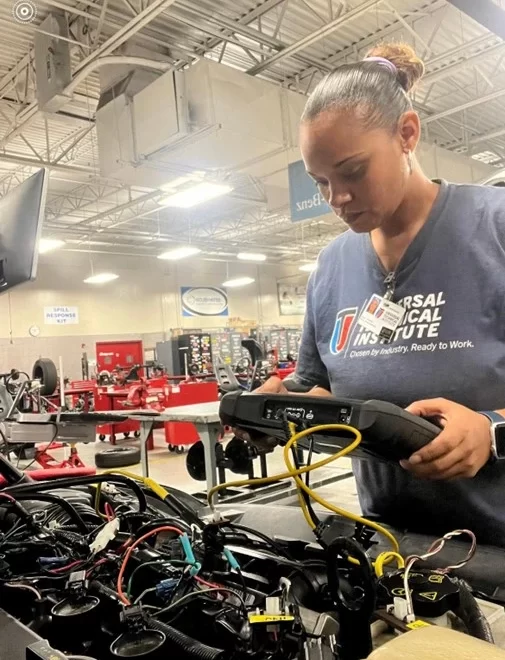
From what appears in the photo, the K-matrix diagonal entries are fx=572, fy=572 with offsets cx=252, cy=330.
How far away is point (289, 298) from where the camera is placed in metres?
18.5

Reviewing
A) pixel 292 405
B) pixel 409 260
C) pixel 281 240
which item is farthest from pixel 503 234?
pixel 281 240

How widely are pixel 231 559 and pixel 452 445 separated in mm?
333

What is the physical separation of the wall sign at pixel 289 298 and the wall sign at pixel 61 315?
22.3ft

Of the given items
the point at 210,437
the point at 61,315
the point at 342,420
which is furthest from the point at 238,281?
the point at 342,420

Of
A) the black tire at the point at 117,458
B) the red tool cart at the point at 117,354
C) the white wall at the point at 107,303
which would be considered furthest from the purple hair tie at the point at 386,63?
the red tool cart at the point at 117,354

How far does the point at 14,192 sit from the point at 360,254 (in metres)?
0.73

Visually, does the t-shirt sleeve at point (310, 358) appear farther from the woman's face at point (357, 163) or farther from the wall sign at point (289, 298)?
the wall sign at point (289, 298)

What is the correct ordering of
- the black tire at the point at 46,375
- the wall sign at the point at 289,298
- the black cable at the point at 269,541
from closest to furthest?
the black cable at the point at 269,541
the black tire at the point at 46,375
the wall sign at the point at 289,298

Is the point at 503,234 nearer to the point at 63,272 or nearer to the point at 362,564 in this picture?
the point at 362,564

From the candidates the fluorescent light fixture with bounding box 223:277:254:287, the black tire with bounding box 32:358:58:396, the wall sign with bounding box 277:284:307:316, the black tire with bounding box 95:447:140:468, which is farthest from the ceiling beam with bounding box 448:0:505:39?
the wall sign with bounding box 277:284:307:316

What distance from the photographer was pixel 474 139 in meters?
8.99

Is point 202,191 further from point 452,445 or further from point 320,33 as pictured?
point 452,445

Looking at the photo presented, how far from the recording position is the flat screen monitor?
110cm

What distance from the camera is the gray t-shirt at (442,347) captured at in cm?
94
